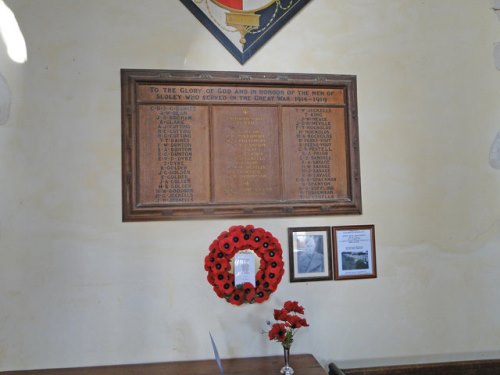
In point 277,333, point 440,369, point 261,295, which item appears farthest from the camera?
point 440,369

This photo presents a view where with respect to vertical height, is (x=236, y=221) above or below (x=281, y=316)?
above

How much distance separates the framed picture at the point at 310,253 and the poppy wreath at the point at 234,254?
0.13 m

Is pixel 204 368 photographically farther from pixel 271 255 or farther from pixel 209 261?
pixel 271 255

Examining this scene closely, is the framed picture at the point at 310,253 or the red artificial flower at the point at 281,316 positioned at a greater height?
the framed picture at the point at 310,253

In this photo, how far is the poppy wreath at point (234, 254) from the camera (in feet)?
6.64

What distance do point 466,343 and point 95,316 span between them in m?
2.12

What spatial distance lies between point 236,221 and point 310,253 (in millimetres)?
460

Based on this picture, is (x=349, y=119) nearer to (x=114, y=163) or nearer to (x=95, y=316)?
(x=114, y=163)

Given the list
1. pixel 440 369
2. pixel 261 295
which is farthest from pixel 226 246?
pixel 440 369

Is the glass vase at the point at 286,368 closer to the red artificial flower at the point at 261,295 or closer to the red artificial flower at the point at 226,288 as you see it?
the red artificial flower at the point at 261,295

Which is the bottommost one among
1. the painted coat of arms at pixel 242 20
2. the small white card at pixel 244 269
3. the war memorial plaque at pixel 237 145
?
the small white card at pixel 244 269

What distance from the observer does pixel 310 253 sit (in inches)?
86.7

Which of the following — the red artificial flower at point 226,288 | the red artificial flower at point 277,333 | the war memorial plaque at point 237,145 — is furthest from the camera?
the war memorial plaque at point 237,145

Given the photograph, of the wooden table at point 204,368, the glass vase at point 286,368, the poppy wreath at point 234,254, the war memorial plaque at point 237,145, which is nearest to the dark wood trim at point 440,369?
the wooden table at point 204,368
